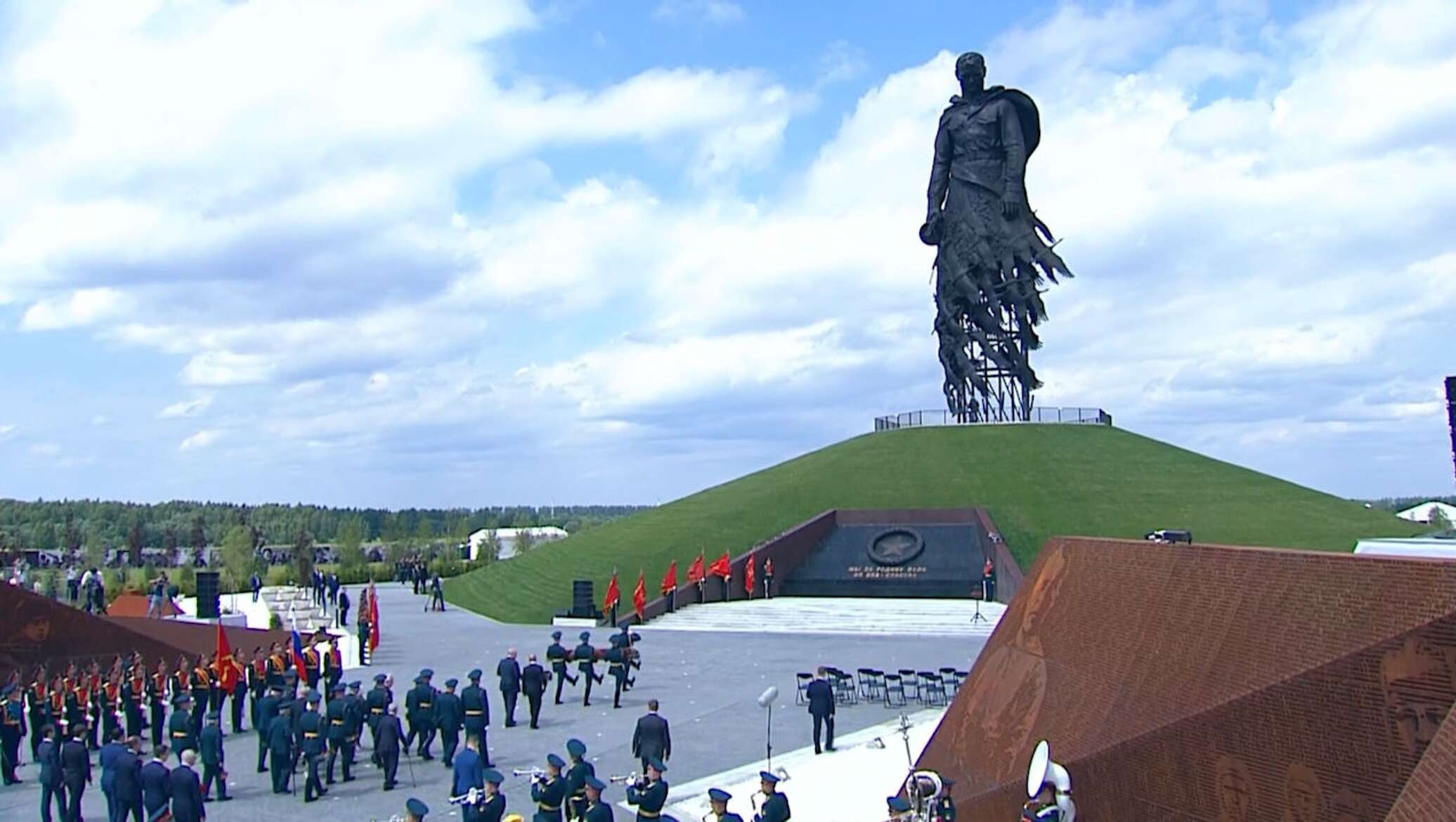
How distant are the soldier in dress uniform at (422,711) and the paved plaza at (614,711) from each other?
1.09 ft

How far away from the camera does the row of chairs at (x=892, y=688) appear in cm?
1862

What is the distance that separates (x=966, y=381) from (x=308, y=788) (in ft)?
118

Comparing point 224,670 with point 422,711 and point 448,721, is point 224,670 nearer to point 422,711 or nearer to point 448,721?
point 422,711

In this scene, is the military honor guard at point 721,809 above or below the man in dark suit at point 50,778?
above

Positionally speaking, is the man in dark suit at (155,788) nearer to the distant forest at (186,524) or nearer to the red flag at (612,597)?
the red flag at (612,597)

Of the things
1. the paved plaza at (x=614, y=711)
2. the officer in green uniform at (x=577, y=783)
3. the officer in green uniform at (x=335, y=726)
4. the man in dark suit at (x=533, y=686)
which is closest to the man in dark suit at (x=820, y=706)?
the paved plaza at (x=614, y=711)

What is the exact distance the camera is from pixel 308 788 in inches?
523

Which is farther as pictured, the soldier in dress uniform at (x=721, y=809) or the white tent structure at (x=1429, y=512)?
the white tent structure at (x=1429, y=512)

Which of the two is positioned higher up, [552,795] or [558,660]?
[558,660]

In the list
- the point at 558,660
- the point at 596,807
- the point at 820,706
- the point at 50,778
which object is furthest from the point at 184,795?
the point at 558,660

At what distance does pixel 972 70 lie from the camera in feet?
145

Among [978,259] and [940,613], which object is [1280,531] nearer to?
[940,613]

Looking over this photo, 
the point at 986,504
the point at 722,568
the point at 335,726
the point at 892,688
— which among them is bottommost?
the point at 892,688

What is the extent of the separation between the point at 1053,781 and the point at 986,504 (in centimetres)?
2924
